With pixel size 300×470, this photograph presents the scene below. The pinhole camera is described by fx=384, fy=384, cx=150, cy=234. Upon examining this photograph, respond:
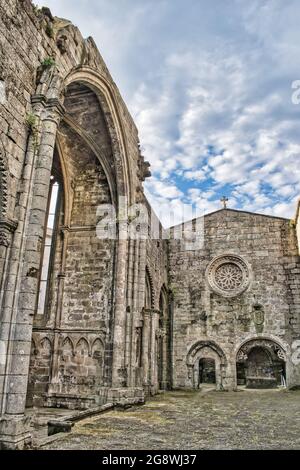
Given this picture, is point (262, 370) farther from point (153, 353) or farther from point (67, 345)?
point (67, 345)

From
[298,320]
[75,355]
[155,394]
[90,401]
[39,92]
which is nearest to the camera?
[39,92]

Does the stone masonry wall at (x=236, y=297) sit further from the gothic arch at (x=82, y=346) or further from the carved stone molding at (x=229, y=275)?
the gothic arch at (x=82, y=346)

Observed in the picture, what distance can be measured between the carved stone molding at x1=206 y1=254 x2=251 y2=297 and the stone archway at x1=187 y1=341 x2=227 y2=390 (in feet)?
7.11

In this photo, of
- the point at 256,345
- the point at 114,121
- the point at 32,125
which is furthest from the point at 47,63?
the point at 256,345

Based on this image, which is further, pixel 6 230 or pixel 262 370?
pixel 262 370

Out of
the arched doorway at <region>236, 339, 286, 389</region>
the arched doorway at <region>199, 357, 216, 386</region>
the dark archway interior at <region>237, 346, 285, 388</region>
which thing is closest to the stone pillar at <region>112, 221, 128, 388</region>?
the arched doorway at <region>236, 339, 286, 389</region>

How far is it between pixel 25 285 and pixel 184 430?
126 inches

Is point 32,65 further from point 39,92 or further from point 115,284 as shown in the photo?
point 115,284

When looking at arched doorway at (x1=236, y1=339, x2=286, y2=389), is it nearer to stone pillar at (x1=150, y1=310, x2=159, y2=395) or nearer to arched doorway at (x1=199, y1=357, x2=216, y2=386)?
arched doorway at (x1=199, y1=357, x2=216, y2=386)

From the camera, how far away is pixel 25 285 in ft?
15.4

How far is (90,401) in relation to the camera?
848 cm

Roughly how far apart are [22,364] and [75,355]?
4.79m

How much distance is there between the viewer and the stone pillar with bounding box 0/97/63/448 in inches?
168

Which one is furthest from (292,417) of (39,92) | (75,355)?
(39,92)
